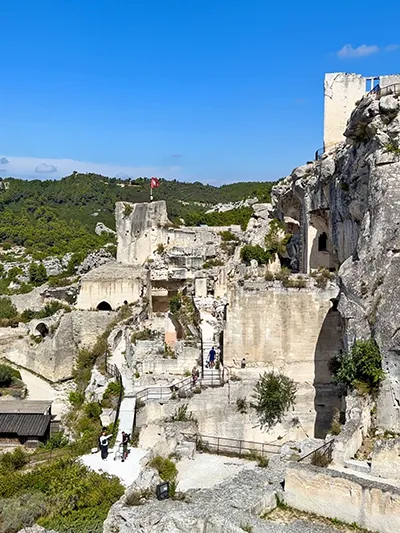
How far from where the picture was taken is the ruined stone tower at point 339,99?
27859 millimetres

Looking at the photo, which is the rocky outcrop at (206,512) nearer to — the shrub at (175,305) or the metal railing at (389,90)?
the metal railing at (389,90)

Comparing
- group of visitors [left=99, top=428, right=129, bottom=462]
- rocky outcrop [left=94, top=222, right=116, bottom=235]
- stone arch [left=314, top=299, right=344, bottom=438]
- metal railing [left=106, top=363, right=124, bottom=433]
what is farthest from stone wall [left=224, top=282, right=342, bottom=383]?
rocky outcrop [left=94, top=222, right=116, bottom=235]

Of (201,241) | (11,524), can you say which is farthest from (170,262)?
(11,524)

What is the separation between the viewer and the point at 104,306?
3316 cm

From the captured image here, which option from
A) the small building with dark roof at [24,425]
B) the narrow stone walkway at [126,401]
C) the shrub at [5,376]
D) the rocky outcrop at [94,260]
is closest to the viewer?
the narrow stone walkway at [126,401]

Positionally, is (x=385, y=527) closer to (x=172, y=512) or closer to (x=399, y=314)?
(x=172, y=512)

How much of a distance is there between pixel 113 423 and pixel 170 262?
1820 centimetres

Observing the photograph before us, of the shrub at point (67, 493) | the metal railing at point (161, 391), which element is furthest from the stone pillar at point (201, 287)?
the shrub at point (67, 493)

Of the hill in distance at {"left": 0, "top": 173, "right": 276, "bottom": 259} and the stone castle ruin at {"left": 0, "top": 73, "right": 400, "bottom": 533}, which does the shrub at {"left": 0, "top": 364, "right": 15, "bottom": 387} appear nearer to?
the stone castle ruin at {"left": 0, "top": 73, "right": 400, "bottom": 533}

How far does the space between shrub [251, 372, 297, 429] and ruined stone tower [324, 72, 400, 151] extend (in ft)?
51.1

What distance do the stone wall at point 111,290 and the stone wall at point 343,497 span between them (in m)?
22.9

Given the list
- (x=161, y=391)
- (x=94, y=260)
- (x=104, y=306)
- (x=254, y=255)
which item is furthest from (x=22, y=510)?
(x=94, y=260)

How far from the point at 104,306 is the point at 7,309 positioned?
9912 millimetres

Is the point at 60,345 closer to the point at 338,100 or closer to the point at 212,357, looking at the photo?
the point at 212,357
